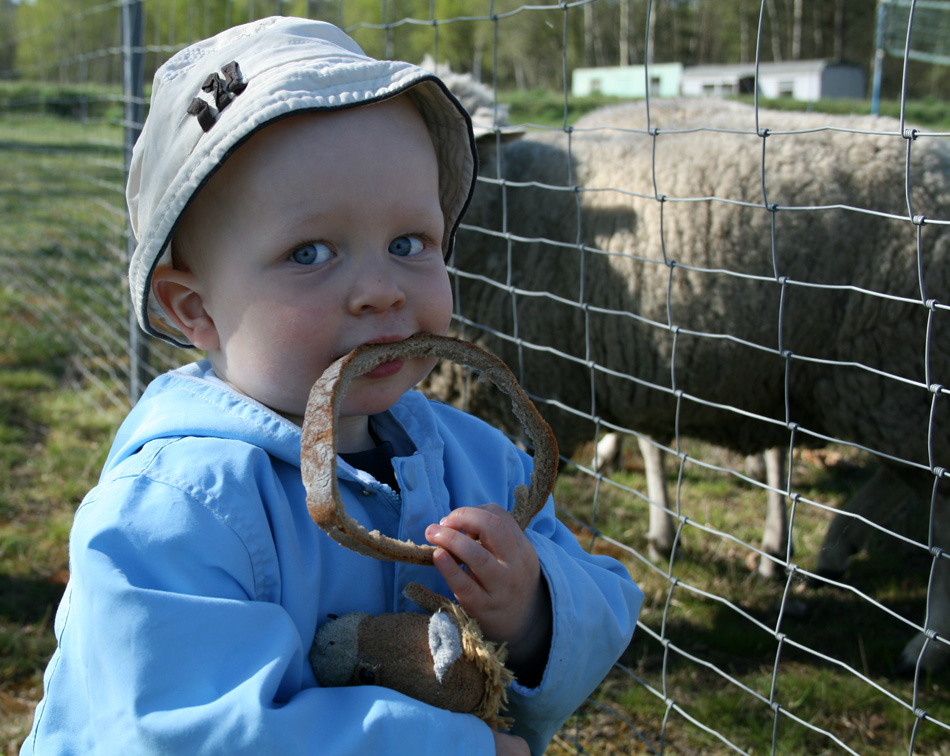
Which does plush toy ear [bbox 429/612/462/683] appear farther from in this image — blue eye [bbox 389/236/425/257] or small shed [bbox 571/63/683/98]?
small shed [bbox 571/63/683/98]

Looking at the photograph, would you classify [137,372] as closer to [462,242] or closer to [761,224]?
[462,242]

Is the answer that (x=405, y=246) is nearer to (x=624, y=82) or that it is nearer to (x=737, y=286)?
(x=737, y=286)

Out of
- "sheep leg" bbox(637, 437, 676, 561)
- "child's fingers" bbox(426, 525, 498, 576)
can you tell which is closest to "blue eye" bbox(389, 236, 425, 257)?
"child's fingers" bbox(426, 525, 498, 576)

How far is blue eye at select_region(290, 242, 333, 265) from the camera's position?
1.12m

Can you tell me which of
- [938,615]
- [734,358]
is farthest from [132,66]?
[938,615]

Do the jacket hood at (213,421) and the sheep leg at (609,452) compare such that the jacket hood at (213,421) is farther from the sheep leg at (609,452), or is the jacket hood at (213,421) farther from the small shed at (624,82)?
the small shed at (624,82)

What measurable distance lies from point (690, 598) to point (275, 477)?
2.51 m

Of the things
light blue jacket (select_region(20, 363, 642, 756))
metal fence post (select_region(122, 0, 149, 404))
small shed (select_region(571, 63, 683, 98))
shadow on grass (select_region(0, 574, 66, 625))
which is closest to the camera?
light blue jacket (select_region(20, 363, 642, 756))

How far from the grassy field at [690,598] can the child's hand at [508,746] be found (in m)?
0.72

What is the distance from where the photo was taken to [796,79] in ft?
113

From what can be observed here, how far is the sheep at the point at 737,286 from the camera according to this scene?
3023mm

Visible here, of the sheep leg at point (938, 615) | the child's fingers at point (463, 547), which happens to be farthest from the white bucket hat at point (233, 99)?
the sheep leg at point (938, 615)

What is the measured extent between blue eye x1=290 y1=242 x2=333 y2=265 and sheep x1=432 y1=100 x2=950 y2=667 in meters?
1.68

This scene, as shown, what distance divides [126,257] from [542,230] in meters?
2.29
